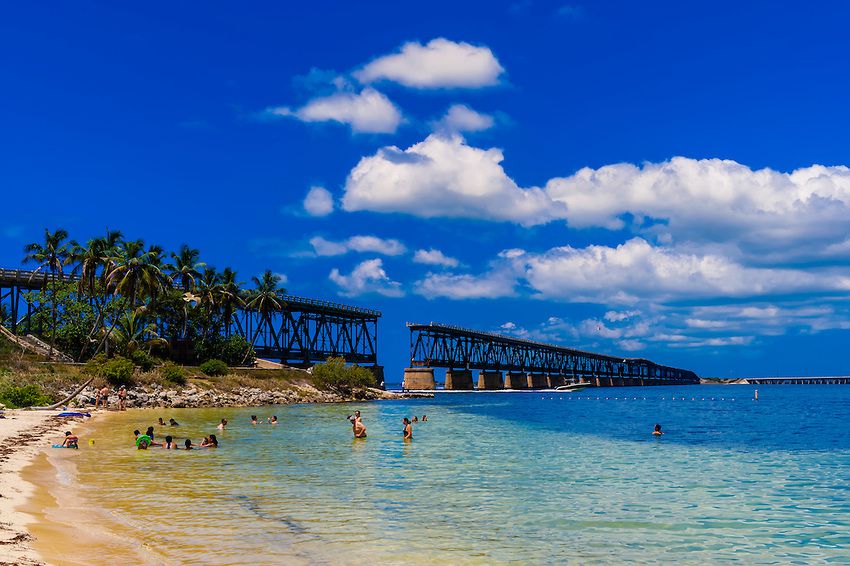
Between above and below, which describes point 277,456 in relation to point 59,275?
below

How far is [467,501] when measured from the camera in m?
20.4

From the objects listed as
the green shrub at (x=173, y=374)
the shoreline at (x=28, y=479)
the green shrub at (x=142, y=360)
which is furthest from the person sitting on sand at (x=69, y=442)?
the green shrub at (x=142, y=360)

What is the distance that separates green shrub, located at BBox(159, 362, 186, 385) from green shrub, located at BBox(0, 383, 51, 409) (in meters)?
21.6

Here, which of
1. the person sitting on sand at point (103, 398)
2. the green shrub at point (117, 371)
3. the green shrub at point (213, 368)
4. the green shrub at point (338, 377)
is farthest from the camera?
the green shrub at point (338, 377)

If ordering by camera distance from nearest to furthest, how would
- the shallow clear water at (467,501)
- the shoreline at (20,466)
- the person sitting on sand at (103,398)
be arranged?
the shoreline at (20,466) → the shallow clear water at (467,501) → the person sitting on sand at (103,398)

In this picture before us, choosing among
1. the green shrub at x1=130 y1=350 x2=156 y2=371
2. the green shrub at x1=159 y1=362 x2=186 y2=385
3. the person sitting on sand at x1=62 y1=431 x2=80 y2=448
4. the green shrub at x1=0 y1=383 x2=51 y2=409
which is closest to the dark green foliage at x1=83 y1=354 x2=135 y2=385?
the green shrub at x1=159 y1=362 x2=186 y2=385

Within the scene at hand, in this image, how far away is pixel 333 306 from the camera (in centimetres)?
14550

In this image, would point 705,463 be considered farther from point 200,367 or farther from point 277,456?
point 200,367

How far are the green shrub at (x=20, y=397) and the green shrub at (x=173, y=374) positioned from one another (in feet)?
70.9

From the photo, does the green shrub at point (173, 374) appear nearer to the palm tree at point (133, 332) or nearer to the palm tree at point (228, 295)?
the palm tree at point (133, 332)

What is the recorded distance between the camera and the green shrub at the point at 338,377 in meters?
98.7

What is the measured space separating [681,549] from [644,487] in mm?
8993

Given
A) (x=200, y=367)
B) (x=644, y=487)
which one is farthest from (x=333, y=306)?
(x=644, y=487)

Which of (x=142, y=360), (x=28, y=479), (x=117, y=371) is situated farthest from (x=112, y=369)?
(x=28, y=479)
